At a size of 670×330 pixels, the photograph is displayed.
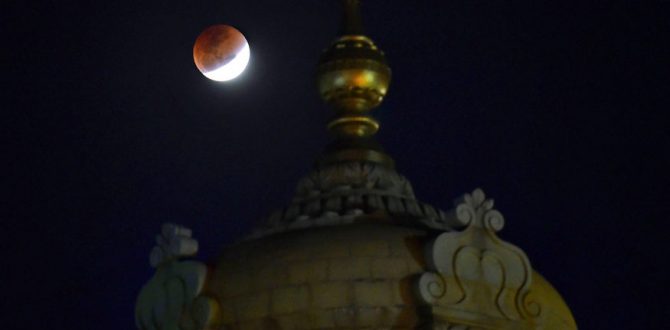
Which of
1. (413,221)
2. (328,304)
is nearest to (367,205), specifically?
(413,221)

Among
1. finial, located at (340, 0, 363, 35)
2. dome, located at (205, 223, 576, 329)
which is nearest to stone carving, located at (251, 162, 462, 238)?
dome, located at (205, 223, 576, 329)

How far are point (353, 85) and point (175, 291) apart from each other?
4534mm

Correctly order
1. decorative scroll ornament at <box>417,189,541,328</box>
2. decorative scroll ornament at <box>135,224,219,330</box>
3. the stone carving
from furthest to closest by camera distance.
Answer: the stone carving < decorative scroll ornament at <box>135,224,219,330</box> < decorative scroll ornament at <box>417,189,541,328</box>

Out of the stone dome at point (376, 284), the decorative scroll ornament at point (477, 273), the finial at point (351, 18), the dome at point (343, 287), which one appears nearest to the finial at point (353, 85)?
the finial at point (351, 18)

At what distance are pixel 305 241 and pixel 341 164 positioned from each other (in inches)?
97.2

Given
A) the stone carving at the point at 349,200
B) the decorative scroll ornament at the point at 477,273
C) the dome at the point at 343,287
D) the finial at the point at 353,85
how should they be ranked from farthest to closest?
the finial at the point at 353,85 → the stone carving at the point at 349,200 → the decorative scroll ornament at the point at 477,273 → the dome at the point at 343,287

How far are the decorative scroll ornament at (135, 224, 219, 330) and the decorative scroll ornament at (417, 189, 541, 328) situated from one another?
9.53 feet

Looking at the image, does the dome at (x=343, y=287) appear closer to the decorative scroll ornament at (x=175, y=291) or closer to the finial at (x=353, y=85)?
the decorative scroll ornament at (x=175, y=291)

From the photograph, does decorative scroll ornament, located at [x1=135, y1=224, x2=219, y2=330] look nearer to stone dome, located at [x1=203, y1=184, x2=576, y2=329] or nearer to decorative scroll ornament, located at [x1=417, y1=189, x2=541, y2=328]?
stone dome, located at [x1=203, y1=184, x2=576, y2=329]

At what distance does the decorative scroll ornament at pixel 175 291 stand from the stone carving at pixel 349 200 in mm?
1069

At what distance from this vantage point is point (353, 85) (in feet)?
74.7

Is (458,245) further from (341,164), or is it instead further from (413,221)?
(341,164)

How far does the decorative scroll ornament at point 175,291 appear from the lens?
64.4 feet

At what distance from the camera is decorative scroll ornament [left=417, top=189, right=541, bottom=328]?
19000mm
